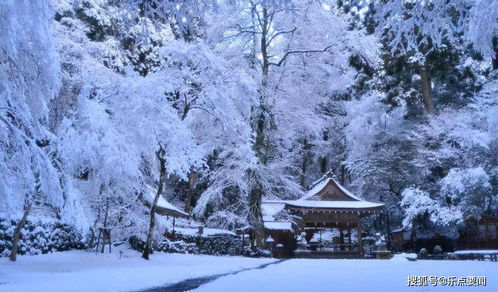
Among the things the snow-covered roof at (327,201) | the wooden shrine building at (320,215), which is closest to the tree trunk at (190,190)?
the wooden shrine building at (320,215)

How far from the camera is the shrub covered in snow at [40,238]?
1245 centimetres

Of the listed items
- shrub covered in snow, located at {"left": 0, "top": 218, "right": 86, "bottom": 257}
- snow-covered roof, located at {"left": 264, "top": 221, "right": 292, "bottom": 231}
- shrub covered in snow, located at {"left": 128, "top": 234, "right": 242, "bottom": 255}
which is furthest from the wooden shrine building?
shrub covered in snow, located at {"left": 0, "top": 218, "right": 86, "bottom": 257}

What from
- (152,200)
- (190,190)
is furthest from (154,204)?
(190,190)

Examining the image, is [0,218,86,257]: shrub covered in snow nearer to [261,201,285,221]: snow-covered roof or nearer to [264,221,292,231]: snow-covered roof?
[264,221,292,231]: snow-covered roof

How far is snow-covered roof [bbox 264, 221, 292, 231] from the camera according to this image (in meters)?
25.5

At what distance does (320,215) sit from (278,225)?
2.64m

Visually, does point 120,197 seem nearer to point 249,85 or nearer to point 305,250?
point 249,85

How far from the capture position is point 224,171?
22266 mm

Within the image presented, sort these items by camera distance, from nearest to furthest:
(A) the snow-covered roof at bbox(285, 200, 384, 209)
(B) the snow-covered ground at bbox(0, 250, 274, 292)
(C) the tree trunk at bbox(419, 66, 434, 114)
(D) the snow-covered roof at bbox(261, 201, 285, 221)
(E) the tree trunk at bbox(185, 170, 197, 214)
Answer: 1. (B) the snow-covered ground at bbox(0, 250, 274, 292)
2. (A) the snow-covered roof at bbox(285, 200, 384, 209)
3. (D) the snow-covered roof at bbox(261, 201, 285, 221)
4. (C) the tree trunk at bbox(419, 66, 434, 114)
5. (E) the tree trunk at bbox(185, 170, 197, 214)

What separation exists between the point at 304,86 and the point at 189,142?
11.0m

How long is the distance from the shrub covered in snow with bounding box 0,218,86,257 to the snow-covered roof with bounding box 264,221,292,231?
37.3ft

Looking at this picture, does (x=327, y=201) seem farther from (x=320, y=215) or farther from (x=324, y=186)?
(x=320, y=215)

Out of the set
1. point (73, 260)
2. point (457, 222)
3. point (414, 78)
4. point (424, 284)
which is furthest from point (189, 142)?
point (414, 78)

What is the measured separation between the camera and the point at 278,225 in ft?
84.4
